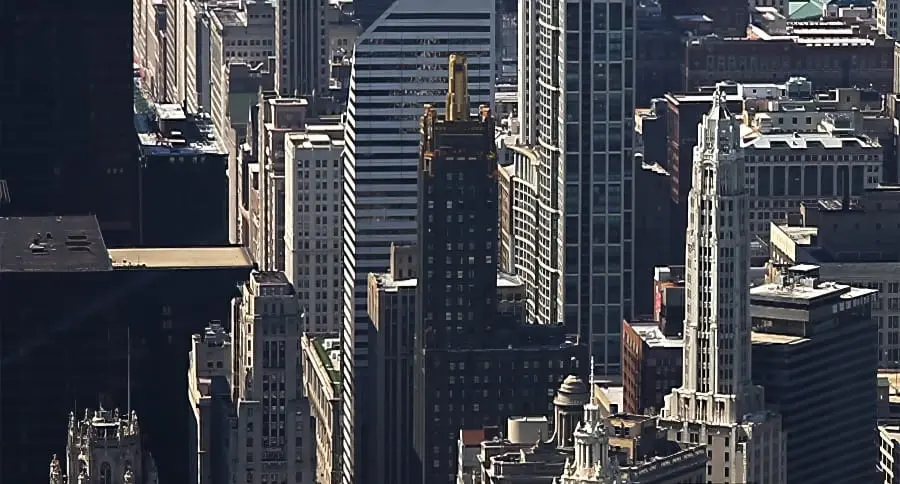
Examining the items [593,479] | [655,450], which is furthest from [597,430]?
[655,450]

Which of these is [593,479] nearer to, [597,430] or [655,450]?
[597,430]

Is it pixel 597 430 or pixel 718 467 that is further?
pixel 718 467

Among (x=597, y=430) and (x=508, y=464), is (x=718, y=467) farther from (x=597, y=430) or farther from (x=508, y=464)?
(x=597, y=430)

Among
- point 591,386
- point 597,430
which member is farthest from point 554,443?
point 597,430

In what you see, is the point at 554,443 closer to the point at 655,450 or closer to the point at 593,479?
the point at 655,450

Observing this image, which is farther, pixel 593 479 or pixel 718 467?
pixel 718 467

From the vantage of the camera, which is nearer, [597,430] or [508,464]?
[597,430]
